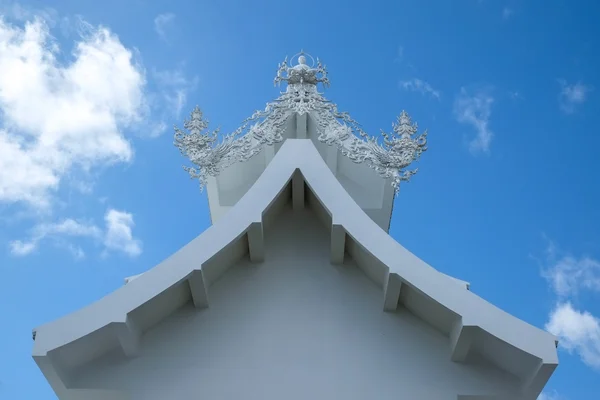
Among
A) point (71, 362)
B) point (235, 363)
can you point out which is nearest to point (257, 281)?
point (235, 363)

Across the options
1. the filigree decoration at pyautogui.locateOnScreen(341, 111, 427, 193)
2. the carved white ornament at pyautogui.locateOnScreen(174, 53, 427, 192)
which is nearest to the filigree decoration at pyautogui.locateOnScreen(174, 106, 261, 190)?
the carved white ornament at pyautogui.locateOnScreen(174, 53, 427, 192)

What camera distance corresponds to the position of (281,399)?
5711 mm

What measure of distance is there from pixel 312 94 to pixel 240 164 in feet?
4.56

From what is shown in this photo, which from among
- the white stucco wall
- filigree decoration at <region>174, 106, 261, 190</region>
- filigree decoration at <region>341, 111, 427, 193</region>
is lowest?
the white stucco wall

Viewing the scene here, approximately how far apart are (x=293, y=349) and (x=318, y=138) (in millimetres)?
2575

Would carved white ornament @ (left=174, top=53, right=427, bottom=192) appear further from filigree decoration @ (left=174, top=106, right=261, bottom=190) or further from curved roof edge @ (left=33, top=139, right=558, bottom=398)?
curved roof edge @ (left=33, top=139, right=558, bottom=398)

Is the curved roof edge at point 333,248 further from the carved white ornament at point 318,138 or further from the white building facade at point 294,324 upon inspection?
the carved white ornament at point 318,138

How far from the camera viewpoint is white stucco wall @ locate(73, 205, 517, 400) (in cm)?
579

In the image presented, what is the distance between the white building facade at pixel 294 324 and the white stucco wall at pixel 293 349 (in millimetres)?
10

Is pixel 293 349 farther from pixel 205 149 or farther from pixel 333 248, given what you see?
pixel 205 149

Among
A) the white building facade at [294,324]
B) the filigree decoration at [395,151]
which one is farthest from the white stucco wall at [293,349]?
the filigree decoration at [395,151]

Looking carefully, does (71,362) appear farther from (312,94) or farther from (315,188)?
(312,94)

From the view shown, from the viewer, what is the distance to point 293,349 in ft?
19.8

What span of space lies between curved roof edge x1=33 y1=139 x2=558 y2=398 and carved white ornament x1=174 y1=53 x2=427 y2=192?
46.7 inches
